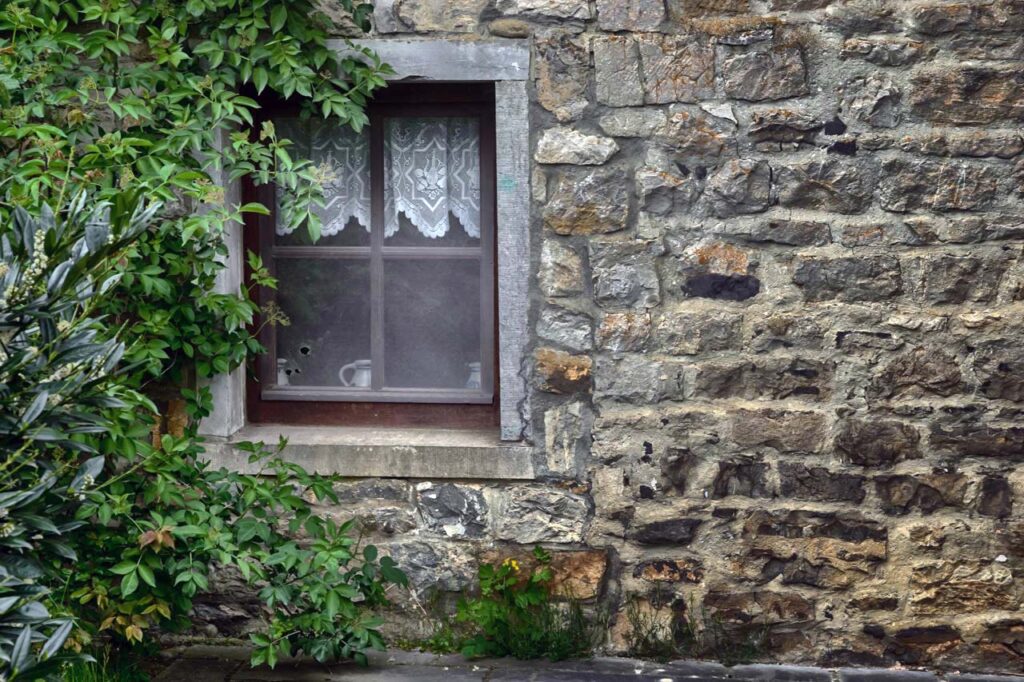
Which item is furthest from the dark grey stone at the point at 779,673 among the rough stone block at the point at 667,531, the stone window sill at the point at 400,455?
the stone window sill at the point at 400,455

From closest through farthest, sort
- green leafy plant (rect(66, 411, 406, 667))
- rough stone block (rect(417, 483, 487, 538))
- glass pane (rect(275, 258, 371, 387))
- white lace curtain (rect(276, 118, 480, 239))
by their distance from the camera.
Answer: green leafy plant (rect(66, 411, 406, 667))
rough stone block (rect(417, 483, 487, 538))
white lace curtain (rect(276, 118, 480, 239))
glass pane (rect(275, 258, 371, 387))

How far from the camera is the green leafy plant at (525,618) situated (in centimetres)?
408

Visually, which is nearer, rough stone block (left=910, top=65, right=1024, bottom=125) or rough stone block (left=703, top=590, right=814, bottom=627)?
rough stone block (left=910, top=65, right=1024, bottom=125)

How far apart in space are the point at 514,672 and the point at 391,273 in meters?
1.52

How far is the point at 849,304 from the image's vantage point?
13.0 feet

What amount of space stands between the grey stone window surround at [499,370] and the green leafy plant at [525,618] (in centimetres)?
35

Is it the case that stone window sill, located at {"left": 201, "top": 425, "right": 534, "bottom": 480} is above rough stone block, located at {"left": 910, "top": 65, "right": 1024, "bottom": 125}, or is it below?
below

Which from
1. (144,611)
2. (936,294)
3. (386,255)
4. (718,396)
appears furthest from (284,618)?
(936,294)

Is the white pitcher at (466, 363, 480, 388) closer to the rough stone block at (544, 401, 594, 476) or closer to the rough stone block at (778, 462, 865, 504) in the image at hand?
the rough stone block at (544, 401, 594, 476)

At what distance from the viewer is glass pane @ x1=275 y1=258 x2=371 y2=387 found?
4.43 meters

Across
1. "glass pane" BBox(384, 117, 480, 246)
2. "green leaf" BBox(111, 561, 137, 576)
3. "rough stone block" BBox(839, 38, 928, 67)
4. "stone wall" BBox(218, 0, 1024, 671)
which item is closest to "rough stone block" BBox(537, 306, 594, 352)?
"stone wall" BBox(218, 0, 1024, 671)

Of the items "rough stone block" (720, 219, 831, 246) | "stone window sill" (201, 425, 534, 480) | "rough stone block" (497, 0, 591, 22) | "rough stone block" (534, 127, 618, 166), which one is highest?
"rough stone block" (497, 0, 591, 22)

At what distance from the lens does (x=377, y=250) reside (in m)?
4.39

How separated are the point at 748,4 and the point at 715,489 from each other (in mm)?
1650
